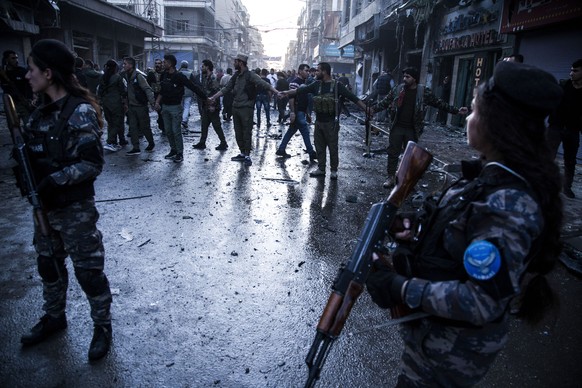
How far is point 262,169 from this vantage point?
8023 millimetres

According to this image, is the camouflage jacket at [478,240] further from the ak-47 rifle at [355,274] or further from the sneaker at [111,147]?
the sneaker at [111,147]

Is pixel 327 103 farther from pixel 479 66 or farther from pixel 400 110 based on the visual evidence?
pixel 479 66

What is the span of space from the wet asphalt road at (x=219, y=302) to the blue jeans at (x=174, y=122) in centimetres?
199

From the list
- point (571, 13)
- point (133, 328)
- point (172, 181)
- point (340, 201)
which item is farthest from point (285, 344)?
point (571, 13)

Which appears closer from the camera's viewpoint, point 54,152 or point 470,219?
point 470,219

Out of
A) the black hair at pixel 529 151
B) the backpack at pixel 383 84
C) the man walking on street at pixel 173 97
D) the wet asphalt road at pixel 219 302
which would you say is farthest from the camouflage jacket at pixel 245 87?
the backpack at pixel 383 84

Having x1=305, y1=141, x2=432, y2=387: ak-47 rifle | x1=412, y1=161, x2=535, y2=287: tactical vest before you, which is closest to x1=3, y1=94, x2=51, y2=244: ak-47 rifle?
x1=305, y1=141, x2=432, y2=387: ak-47 rifle

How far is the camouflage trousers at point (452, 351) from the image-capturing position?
1342mm

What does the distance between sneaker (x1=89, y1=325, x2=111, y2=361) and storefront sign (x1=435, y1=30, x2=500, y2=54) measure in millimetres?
13361

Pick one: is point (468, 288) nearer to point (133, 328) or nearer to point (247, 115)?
point (133, 328)

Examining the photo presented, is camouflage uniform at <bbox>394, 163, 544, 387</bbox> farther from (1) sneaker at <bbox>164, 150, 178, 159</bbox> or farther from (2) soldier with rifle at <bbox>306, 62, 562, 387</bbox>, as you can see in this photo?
(1) sneaker at <bbox>164, 150, 178, 159</bbox>

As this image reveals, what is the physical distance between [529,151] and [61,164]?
2430 mm

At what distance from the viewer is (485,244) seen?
1112 millimetres

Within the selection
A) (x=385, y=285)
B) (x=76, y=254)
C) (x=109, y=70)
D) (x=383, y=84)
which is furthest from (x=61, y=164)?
(x=383, y=84)
